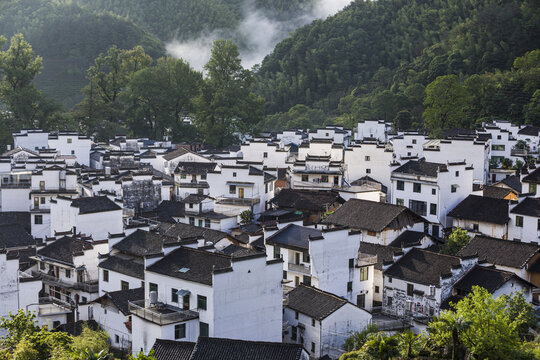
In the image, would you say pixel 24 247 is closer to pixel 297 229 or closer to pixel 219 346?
pixel 297 229

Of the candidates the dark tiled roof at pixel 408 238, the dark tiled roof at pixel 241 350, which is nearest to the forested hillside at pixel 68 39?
the dark tiled roof at pixel 408 238

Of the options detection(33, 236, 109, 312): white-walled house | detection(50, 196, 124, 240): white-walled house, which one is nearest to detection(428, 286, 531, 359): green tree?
detection(33, 236, 109, 312): white-walled house

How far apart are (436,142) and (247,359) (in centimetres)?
3315

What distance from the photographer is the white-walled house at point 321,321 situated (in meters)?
26.2

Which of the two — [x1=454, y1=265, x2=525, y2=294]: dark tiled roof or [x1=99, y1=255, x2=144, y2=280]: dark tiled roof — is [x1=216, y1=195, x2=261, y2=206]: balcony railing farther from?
[x1=454, y1=265, x2=525, y2=294]: dark tiled roof

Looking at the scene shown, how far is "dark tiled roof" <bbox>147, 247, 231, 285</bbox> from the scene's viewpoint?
82.4ft

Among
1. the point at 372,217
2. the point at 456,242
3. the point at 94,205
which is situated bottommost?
the point at 456,242

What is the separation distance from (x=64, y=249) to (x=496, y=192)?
24.9 meters

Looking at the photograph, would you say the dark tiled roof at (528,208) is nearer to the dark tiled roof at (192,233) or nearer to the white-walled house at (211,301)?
the dark tiled roof at (192,233)

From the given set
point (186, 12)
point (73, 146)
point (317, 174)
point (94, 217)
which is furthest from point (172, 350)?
point (186, 12)

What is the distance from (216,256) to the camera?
2584 centimetres

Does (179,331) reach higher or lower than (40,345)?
lower

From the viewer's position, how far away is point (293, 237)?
3166 centimetres

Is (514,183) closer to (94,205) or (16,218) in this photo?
(94,205)
